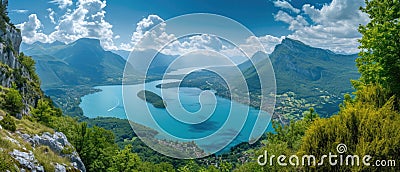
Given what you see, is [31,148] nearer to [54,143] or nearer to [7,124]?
[7,124]

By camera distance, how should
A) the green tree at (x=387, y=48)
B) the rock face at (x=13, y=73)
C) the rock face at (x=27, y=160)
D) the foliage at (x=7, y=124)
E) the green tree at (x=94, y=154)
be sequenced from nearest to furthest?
the green tree at (x=387, y=48) → the rock face at (x=27, y=160) → the foliage at (x=7, y=124) → the green tree at (x=94, y=154) → the rock face at (x=13, y=73)

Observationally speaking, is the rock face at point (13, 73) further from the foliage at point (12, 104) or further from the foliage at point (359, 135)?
the foliage at point (359, 135)

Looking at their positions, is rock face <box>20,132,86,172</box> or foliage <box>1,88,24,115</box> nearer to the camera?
rock face <box>20,132,86,172</box>

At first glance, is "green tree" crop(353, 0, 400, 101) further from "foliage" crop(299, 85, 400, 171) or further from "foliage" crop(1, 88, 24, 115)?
"foliage" crop(1, 88, 24, 115)

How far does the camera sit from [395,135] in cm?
926

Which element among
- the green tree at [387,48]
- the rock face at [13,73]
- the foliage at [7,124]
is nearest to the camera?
the green tree at [387,48]

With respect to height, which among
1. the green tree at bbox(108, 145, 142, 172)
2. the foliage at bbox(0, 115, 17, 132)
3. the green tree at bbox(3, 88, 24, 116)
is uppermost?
the green tree at bbox(3, 88, 24, 116)

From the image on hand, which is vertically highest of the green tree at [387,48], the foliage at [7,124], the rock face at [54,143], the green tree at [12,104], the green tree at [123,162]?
the green tree at [387,48]

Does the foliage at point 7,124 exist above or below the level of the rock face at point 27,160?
above

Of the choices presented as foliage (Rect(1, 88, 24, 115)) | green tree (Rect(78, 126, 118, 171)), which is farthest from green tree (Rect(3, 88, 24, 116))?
green tree (Rect(78, 126, 118, 171))

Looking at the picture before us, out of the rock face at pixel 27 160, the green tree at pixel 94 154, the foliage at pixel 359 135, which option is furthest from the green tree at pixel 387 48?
the green tree at pixel 94 154

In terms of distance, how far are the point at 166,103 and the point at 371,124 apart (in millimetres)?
7725

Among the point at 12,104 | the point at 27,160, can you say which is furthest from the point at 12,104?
the point at 27,160

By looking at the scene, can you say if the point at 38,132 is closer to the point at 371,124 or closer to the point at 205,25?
the point at 205,25
